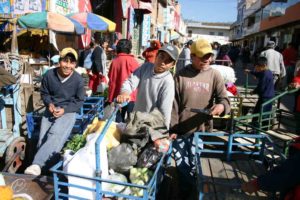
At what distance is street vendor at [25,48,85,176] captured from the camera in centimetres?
356

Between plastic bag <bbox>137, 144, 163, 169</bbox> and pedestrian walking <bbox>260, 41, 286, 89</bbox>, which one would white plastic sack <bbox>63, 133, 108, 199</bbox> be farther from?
pedestrian walking <bbox>260, 41, 286, 89</bbox>

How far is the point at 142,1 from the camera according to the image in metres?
20.3

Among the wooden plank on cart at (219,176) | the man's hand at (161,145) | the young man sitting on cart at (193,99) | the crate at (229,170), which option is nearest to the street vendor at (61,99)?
the young man sitting on cart at (193,99)

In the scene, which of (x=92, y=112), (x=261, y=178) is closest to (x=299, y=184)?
(x=261, y=178)

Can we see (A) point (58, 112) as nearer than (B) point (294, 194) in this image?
No

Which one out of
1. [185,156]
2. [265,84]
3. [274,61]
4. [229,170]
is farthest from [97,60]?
[229,170]

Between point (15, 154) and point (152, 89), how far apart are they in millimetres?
2206

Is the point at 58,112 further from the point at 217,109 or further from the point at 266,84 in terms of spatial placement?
the point at 266,84

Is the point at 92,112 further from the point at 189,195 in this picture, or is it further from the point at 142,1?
the point at 142,1

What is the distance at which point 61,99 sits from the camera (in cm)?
376

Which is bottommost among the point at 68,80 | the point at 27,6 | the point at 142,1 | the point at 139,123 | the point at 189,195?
the point at 189,195

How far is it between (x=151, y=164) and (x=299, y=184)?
44.7 inches

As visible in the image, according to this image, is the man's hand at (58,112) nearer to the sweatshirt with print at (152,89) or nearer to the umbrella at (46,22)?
the sweatshirt with print at (152,89)

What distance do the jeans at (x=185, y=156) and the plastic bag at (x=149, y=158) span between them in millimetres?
719
